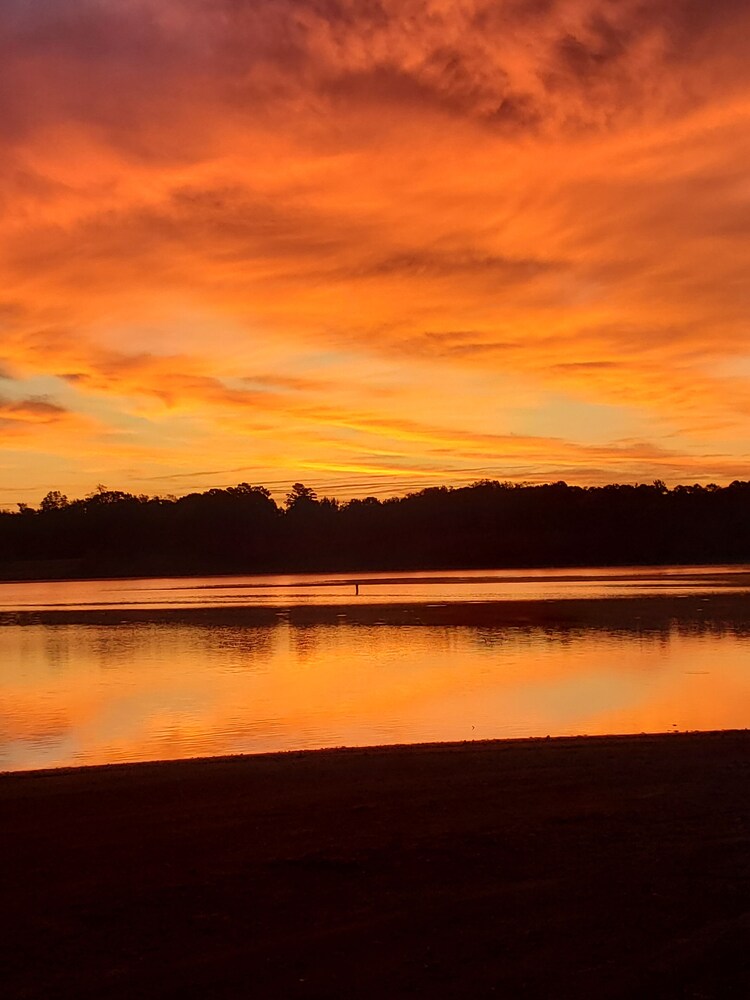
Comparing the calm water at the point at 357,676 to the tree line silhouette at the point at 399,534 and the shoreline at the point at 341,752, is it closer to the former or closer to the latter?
the shoreline at the point at 341,752

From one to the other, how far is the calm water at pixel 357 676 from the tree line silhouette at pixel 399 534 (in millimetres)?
85261

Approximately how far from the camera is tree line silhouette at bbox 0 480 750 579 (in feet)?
447

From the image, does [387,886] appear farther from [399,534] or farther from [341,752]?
[399,534]

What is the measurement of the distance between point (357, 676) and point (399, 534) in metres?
120

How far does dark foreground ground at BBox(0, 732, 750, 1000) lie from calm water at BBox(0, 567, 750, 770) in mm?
6208

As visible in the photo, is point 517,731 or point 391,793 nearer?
point 391,793

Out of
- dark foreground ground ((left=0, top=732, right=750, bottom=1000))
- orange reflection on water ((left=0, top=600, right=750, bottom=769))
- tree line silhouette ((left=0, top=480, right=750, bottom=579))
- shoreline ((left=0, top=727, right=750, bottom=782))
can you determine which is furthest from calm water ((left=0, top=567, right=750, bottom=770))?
tree line silhouette ((left=0, top=480, right=750, bottom=579))

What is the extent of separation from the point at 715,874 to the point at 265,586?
80.0 m

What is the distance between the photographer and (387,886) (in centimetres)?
691

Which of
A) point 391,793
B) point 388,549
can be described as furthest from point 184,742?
point 388,549

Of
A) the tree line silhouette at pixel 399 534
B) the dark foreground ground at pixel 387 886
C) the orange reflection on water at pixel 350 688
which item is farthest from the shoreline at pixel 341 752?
the tree line silhouette at pixel 399 534

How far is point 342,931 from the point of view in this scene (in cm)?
611

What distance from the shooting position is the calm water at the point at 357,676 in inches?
688

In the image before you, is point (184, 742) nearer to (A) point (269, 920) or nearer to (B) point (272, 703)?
(B) point (272, 703)
